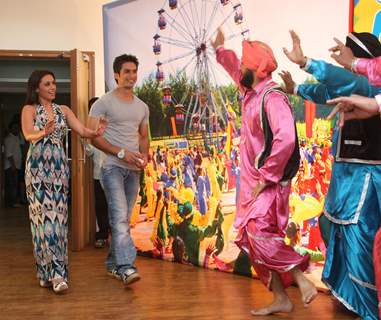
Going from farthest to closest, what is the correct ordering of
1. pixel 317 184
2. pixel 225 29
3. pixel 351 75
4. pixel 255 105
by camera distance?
pixel 225 29, pixel 317 184, pixel 255 105, pixel 351 75

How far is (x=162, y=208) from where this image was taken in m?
4.91

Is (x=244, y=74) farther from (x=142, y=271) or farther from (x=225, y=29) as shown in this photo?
(x=142, y=271)

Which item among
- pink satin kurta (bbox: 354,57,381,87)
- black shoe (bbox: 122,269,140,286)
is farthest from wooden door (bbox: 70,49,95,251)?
pink satin kurta (bbox: 354,57,381,87)

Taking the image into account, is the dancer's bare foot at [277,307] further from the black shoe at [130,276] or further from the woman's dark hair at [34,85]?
the woman's dark hair at [34,85]

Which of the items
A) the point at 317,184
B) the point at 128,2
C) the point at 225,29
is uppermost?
the point at 128,2

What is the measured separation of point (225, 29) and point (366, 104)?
75.1 inches

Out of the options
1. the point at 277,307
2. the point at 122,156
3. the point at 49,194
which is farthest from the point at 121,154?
the point at 277,307

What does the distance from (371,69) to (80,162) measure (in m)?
3.18

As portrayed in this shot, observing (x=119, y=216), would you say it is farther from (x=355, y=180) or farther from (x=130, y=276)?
(x=355, y=180)

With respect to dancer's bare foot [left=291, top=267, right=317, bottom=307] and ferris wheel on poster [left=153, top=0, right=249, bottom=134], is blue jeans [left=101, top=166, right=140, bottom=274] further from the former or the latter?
dancer's bare foot [left=291, top=267, right=317, bottom=307]

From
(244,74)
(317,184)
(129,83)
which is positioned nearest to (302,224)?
(317,184)

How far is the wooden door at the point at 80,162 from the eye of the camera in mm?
5215

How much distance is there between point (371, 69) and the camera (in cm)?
269

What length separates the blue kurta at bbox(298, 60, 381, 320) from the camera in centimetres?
288
